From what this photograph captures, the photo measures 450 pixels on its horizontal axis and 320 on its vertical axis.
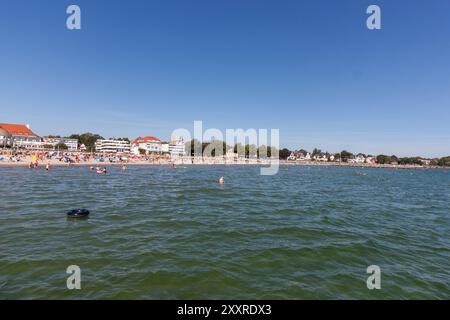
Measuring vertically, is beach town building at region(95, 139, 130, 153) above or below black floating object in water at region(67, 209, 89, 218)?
above

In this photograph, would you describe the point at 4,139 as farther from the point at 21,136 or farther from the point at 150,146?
the point at 150,146

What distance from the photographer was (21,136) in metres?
139

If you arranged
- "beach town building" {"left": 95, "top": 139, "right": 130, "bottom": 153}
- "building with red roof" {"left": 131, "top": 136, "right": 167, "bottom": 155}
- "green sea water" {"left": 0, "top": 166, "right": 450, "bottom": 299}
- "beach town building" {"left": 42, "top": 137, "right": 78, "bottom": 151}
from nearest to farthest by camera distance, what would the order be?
"green sea water" {"left": 0, "top": 166, "right": 450, "bottom": 299} → "beach town building" {"left": 42, "top": 137, "right": 78, "bottom": 151} → "beach town building" {"left": 95, "top": 139, "right": 130, "bottom": 153} → "building with red roof" {"left": 131, "top": 136, "right": 167, "bottom": 155}

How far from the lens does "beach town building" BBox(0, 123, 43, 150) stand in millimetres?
132337

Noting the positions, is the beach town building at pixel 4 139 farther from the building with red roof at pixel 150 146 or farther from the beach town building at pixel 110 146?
the building with red roof at pixel 150 146

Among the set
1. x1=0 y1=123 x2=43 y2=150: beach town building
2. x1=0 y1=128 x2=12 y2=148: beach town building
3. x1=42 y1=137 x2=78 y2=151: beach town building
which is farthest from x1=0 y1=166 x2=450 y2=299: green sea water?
x1=42 y1=137 x2=78 y2=151: beach town building

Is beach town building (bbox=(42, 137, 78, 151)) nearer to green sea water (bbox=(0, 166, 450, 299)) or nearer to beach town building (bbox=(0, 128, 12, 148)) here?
beach town building (bbox=(0, 128, 12, 148))

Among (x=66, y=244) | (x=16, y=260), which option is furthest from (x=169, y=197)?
(x=16, y=260)

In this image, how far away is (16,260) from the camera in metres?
11.5

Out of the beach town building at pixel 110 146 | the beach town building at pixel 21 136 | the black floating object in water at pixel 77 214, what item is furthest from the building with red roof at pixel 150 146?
the black floating object in water at pixel 77 214

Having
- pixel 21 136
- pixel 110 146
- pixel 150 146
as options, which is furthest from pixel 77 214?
pixel 110 146
